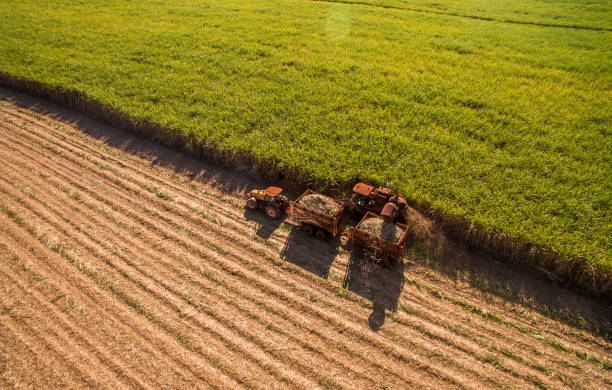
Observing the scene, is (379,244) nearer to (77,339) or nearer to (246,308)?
(246,308)

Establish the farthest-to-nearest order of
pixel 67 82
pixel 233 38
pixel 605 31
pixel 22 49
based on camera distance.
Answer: pixel 605 31 < pixel 233 38 < pixel 22 49 < pixel 67 82

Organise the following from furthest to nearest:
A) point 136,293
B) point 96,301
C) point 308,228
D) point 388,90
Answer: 1. point 388,90
2. point 308,228
3. point 136,293
4. point 96,301

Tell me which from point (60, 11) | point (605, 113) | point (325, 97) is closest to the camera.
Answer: point (605, 113)

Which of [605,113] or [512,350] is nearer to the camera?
[512,350]

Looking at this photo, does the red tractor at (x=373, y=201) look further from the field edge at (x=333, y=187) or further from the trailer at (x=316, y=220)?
the field edge at (x=333, y=187)

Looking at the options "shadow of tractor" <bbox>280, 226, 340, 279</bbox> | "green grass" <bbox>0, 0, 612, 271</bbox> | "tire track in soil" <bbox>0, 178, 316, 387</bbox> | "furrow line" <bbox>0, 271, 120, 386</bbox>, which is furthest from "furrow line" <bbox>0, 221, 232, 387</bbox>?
"green grass" <bbox>0, 0, 612, 271</bbox>

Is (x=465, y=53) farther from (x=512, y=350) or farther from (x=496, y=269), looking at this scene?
(x=512, y=350)

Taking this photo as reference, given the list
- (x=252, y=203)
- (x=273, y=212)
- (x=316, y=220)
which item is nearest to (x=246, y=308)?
(x=316, y=220)

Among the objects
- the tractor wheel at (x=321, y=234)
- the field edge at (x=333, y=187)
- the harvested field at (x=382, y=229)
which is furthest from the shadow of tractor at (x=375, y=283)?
the field edge at (x=333, y=187)

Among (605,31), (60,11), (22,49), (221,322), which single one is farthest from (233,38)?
(605,31)
